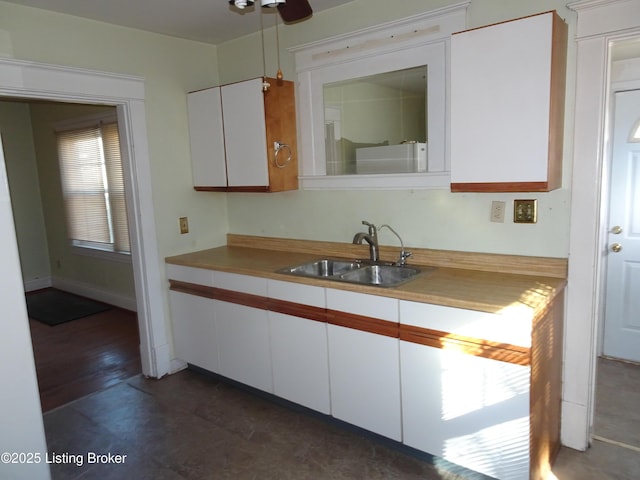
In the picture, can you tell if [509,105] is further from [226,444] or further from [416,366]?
[226,444]

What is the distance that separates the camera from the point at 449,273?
253 centimetres

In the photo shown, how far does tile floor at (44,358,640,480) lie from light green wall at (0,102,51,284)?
377cm

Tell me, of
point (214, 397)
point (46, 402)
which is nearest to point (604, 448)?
point (214, 397)

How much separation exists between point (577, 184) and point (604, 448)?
4.47 feet

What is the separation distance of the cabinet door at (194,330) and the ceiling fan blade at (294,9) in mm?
1865

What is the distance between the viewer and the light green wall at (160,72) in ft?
8.91

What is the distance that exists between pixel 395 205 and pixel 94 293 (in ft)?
14.2

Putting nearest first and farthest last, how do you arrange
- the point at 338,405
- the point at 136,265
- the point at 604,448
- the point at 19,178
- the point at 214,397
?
the point at 604,448 → the point at 338,405 → the point at 214,397 → the point at 136,265 → the point at 19,178

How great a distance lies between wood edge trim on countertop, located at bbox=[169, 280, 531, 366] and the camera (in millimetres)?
1968

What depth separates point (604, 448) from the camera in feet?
7.89

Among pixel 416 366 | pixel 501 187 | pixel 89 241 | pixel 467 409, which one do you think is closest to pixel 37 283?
pixel 89 241

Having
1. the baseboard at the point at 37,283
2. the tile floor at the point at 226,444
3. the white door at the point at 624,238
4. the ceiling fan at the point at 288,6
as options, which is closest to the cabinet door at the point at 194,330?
the tile floor at the point at 226,444

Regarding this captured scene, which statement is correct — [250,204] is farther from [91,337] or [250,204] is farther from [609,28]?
[609,28]

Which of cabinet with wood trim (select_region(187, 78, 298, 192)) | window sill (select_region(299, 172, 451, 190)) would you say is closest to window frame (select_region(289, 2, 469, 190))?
window sill (select_region(299, 172, 451, 190))
